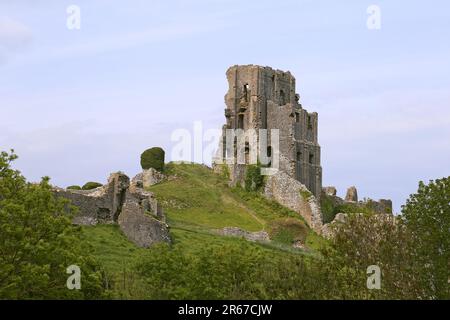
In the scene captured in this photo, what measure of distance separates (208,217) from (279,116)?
A: 16.8m

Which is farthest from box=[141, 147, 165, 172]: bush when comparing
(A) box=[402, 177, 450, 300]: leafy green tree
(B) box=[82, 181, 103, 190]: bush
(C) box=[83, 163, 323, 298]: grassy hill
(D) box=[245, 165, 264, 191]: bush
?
(A) box=[402, 177, 450, 300]: leafy green tree

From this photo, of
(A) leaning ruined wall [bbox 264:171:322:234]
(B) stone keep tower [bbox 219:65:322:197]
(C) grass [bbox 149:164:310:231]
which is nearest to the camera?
(C) grass [bbox 149:164:310:231]

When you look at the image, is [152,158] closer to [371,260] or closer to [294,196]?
[294,196]

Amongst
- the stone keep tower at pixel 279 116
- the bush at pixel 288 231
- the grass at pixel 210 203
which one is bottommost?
the bush at pixel 288 231

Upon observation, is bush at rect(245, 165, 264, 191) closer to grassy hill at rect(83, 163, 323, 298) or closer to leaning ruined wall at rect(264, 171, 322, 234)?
leaning ruined wall at rect(264, 171, 322, 234)

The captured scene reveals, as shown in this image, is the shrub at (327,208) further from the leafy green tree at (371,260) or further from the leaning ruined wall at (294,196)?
the leafy green tree at (371,260)

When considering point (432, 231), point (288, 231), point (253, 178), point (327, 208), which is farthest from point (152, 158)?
point (432, 231)

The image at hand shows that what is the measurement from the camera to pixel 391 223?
137 feet

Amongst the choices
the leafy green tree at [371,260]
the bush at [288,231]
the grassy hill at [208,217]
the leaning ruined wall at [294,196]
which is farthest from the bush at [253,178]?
the leafy green tree at [371,260]

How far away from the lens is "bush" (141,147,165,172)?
84750mm

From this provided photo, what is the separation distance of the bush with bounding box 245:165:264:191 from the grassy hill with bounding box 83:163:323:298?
111 cm

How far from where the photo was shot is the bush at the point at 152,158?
278 ft

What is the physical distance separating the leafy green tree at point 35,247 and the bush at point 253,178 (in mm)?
46141

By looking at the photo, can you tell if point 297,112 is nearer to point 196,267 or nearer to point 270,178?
point 270,178
